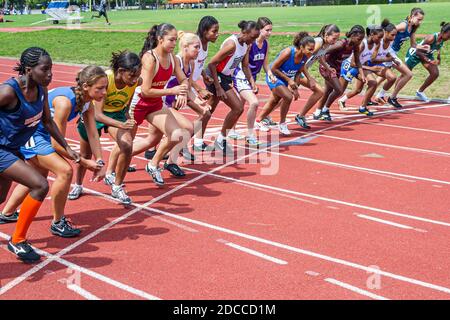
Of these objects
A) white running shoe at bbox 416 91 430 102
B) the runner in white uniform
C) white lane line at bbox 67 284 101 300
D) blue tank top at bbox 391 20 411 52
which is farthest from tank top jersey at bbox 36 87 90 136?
white running shoe at bbox 416 91 430 102

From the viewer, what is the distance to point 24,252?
5105 millimetres

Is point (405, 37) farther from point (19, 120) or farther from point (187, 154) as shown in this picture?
point (19, 120)

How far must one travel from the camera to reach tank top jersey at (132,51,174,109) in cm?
732

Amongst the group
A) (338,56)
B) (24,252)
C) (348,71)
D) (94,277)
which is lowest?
(94,277)

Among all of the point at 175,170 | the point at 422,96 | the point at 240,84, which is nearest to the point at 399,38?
the point at 422,96

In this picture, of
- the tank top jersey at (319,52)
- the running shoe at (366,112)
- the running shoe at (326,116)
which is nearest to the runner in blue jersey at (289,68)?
the tank top jersey at (319,52)

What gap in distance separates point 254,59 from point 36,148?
508cm

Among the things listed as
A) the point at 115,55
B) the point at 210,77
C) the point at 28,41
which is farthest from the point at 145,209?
the point at 28,41

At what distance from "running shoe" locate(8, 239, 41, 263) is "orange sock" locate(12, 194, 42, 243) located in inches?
1.8

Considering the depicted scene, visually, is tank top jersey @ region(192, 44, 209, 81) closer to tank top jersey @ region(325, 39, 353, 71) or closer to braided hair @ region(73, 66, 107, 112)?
braided hair @ region(73, 66, 107, 112)

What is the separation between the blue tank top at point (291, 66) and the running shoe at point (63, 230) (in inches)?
218
